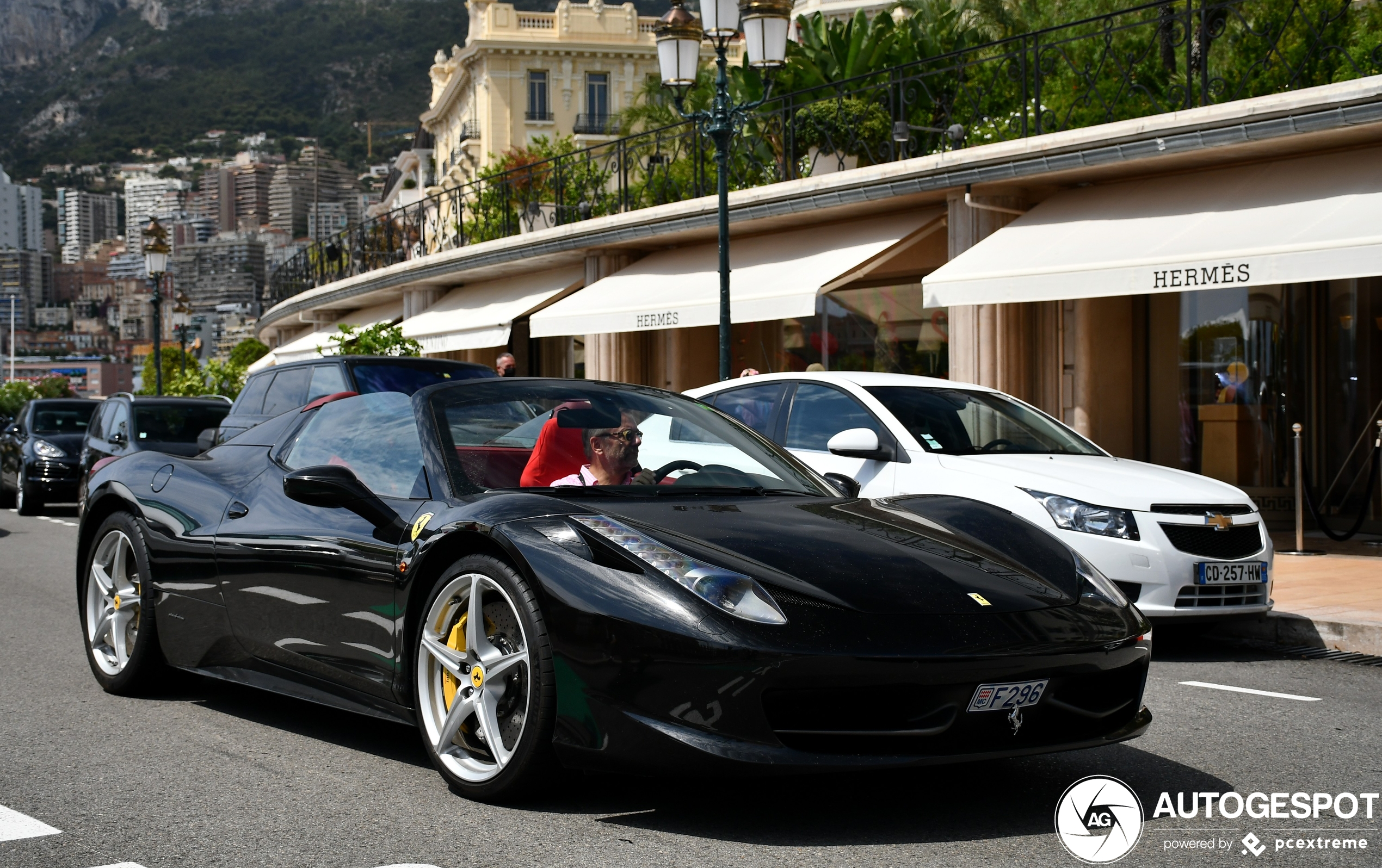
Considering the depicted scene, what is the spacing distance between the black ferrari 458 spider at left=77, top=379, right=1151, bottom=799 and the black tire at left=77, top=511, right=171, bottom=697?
6 centimetres

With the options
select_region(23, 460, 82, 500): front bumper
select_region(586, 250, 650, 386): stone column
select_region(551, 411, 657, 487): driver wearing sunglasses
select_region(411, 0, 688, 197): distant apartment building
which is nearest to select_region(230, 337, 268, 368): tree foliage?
select_region(411, 0, 688, 197): distant apartment building

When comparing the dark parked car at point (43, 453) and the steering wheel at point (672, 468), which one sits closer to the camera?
the steering wheel at point (672, 468)

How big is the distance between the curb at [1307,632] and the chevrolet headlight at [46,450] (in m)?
15.9

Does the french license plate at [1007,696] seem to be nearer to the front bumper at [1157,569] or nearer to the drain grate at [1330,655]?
the front bumper at [1157,569]

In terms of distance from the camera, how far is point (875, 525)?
4.57m

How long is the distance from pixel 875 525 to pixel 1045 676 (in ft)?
2.67

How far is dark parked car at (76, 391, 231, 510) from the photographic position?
16.1 m

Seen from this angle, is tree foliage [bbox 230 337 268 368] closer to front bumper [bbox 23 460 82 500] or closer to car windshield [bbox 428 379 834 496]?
front bumper [bbox 23 460 82 500]

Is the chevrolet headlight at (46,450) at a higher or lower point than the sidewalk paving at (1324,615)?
higher

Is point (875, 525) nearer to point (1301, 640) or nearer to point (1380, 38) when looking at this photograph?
point (1301, 640)

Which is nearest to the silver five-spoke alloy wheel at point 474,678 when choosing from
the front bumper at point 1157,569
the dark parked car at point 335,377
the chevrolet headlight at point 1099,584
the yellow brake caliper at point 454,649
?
the yellow brake caliper at point 454,649

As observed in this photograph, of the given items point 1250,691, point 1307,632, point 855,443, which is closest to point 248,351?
point 855,443

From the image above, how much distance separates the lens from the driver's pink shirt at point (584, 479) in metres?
4.76

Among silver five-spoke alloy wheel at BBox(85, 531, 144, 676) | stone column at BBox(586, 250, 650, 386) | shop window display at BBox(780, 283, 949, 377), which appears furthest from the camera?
stone column at BBox(586, 250, 650, 386)
